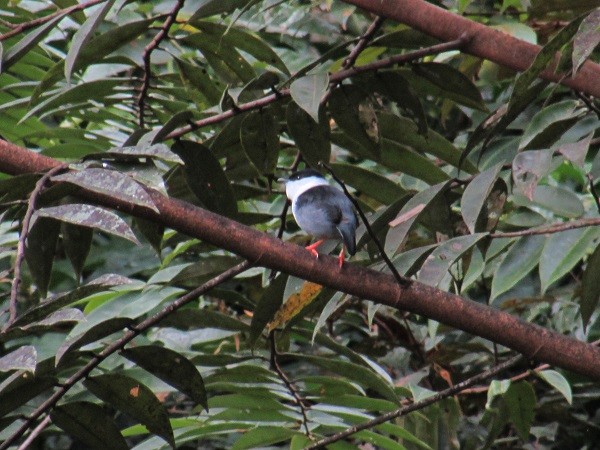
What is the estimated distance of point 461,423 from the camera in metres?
3.77

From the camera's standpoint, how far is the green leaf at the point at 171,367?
6.97 feet

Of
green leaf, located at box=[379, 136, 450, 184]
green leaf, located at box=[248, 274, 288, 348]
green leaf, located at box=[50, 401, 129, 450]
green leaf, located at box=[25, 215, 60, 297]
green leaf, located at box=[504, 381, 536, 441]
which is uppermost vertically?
green leaf, located at box=[25, 215, 60, 297]

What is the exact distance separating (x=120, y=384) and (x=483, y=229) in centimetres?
100

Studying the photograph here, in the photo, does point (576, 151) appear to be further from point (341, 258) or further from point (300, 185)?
point (300, 185)

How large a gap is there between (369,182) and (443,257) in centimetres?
70

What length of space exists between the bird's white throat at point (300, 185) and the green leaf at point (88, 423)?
987 millimetres

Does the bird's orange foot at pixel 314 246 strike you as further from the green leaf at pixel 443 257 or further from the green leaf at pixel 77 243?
the green leaf at pixel 77 243

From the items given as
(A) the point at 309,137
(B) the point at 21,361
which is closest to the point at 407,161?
(A) the point at 309,137

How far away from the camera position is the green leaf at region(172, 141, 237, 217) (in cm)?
232

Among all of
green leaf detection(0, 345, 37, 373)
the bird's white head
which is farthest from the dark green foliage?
the bird's white head

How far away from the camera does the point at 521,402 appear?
2711 mm

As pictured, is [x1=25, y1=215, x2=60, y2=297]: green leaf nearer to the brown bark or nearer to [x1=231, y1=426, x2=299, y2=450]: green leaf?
[x1=231, y1=426, x2=299, y2=450]: green leaf

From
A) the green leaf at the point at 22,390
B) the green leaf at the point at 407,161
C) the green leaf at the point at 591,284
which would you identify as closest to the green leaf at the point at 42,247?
the green leaf at the point at 22,390

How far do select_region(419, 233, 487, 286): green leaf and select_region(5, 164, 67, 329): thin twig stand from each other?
0.84m
